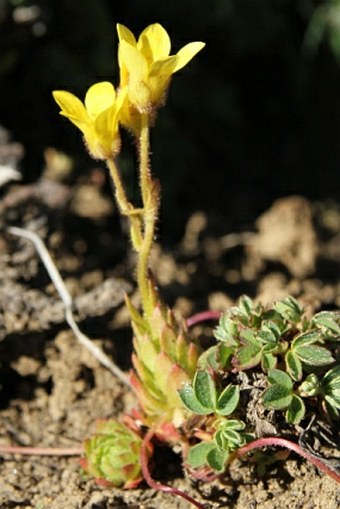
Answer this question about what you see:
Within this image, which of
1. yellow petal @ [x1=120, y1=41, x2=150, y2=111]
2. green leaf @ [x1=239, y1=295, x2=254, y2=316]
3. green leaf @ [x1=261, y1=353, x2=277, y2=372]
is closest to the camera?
yellow petal @ [x1=120, y1=41, x2=150, y2=111]

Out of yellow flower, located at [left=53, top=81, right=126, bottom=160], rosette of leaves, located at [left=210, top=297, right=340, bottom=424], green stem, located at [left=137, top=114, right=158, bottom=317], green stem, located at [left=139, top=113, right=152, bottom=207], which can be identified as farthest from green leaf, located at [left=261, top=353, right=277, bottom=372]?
yellow flower, located at [left=53, top=81, right=126, bottom=160]

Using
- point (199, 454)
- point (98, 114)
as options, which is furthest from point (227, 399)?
point (98, 114)

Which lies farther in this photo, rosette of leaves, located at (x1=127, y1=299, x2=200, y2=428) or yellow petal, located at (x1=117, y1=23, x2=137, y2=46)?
rosette of leaves, located at (x1=127, y1=299, x2=200, y2=428)

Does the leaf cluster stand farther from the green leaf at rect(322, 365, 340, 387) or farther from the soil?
the soil

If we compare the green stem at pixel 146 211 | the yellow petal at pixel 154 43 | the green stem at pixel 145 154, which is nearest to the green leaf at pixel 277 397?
the green stem at pixel 146 211

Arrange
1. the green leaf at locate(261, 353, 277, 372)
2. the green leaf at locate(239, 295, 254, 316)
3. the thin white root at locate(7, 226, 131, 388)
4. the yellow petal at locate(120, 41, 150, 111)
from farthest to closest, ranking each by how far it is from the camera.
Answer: the thin white root at locate(7, 226, 131, 388), the green leaf at locate(239, 295, 254, 316), the green leaf at locate(261, 353, 277, 372), the yellow petal at locate(120, 41, 150, 111)

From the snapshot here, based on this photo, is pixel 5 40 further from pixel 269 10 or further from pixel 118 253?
pixel 269 10

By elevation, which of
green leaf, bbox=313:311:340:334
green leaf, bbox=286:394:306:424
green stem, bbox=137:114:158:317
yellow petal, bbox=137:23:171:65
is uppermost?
yellow petal, bbox=137:23:171:65

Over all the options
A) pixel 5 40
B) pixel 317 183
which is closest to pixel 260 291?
pixel 317 183
